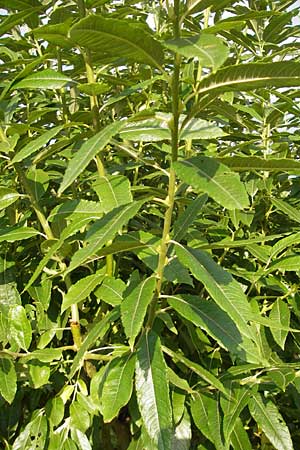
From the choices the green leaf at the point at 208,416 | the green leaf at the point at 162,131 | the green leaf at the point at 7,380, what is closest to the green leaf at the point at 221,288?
the green leaf at the point at 162,131

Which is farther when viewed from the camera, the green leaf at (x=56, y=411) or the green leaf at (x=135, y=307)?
the green leaf at (x=56, y=411)

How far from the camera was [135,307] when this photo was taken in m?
1.15

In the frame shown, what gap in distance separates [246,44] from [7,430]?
5.49ft

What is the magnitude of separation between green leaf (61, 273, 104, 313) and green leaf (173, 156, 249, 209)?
46 centimetres

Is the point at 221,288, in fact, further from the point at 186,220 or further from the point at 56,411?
the point at 56,411

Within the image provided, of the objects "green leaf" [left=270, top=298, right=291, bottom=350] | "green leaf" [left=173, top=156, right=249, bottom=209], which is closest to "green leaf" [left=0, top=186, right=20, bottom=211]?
"green leaf" [left=173, top=156, right=249, bottom=209]

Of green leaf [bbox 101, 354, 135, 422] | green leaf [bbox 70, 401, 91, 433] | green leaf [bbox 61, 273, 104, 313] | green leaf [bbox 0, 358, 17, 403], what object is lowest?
green leaf [bbox 70, 401, 91, 433]

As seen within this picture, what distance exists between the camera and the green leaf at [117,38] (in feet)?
2.86

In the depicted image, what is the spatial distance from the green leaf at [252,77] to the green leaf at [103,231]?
0.30 metres

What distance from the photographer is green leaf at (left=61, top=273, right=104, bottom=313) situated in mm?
1285

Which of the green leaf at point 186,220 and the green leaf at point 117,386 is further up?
the green leaf at point 186,220

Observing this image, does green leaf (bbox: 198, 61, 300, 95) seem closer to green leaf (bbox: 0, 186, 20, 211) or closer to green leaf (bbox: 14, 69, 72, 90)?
green leaf (bbox: 14, 69, 72, 90)

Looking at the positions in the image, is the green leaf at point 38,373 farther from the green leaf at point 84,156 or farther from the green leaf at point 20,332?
the green leaf at point 84,156

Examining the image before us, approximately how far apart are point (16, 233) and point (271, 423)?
0.90m
